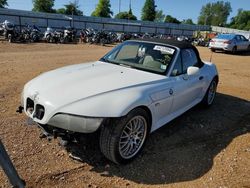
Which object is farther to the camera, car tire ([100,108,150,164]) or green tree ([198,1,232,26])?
green tree ([198,1,232,26])

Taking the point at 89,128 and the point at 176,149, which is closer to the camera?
the point at 89,128

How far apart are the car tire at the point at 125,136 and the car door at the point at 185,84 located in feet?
2.75

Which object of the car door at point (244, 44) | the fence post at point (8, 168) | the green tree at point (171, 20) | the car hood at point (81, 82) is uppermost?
the green tree at point (171, 20)

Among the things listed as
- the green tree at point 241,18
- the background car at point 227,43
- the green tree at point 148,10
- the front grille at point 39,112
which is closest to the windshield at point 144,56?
the front grille at point 39,112

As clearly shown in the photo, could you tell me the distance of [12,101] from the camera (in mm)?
5426

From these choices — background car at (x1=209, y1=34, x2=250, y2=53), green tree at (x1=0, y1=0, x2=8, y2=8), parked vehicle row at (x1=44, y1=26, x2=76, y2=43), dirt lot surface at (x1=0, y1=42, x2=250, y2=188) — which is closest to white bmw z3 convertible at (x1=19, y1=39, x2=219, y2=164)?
dirt lot surface at (x1=0, y1=42, x2=250, y2=188)

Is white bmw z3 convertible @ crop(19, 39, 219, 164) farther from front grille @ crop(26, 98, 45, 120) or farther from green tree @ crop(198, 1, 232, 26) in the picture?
green tree @ crop(198, 1, 232, 26)

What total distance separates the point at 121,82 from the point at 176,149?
1.35 metres

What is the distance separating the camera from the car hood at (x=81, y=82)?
3230mm

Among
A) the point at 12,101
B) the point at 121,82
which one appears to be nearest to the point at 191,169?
the point at 121,82

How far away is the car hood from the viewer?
3.23m

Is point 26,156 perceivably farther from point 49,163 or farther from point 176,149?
point 176,149

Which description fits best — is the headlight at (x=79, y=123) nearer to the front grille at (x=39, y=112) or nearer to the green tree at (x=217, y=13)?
the front grille at (x=39, y=112)

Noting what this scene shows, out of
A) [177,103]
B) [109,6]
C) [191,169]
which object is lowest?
[191,169]
